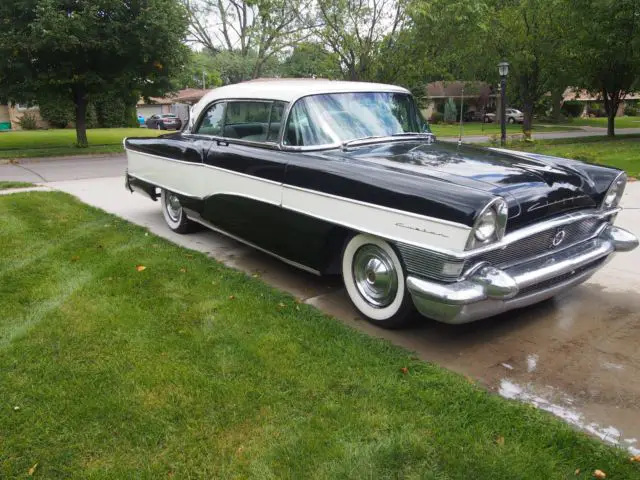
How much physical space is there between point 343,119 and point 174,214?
283cm

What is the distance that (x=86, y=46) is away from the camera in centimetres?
1530

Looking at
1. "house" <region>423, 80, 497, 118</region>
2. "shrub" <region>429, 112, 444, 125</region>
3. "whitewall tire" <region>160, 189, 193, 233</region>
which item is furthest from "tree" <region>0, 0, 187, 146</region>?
"house" <region>423, 80, 497, 118</region>

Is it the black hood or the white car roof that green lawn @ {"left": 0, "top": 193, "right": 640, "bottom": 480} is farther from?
the white car roof

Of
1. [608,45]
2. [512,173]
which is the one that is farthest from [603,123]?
[512,173]

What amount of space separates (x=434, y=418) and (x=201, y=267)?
291cm

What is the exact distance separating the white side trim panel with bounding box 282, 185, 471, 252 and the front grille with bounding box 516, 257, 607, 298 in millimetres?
626

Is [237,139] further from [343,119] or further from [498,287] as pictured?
[498,287]

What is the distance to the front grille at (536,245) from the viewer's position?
10.9 feet

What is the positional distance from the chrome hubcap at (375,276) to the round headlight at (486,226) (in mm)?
689

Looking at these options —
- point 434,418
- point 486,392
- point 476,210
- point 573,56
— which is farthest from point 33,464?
point 573,56

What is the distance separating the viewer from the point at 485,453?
2.54m

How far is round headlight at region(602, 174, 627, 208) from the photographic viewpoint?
158 inches

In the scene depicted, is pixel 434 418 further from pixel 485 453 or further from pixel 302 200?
pixel 302 200

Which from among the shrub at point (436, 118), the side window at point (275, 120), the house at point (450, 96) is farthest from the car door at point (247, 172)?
the house at point (450, 96)
